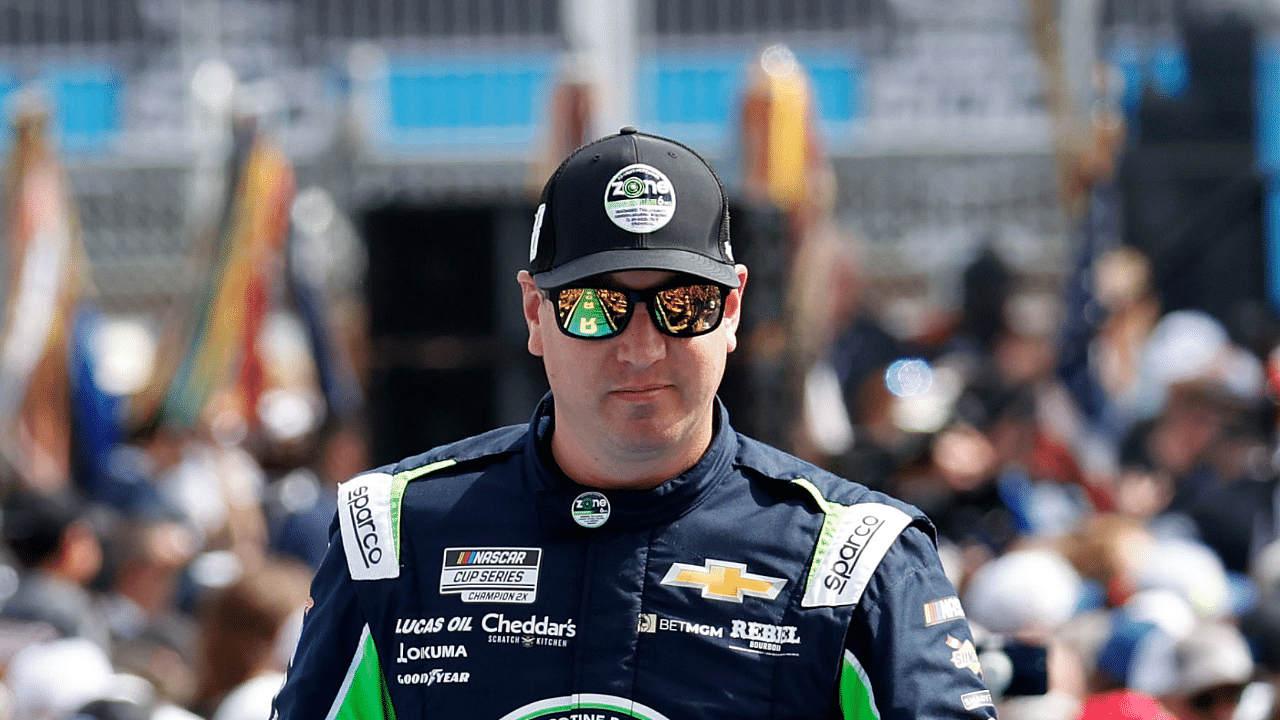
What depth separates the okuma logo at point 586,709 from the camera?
2227mm

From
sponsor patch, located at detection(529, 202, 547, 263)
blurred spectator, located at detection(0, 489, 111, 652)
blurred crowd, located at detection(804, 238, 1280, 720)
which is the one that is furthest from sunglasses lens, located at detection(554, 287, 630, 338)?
blurred spectator, located at detection(0, 489, 111, 652)

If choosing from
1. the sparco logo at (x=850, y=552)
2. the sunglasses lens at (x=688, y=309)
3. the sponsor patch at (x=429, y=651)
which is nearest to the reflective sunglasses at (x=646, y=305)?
the sunglasses lens at (x=688, y=309)

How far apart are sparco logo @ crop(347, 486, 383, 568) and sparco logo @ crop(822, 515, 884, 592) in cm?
58

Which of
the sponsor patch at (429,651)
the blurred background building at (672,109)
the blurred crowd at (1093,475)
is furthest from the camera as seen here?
the blurred background building at (672,109)

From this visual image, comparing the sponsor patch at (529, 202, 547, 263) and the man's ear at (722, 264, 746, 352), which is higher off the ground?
the sponsor patch at (529, 202, 547, 263)

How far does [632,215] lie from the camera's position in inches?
88.1

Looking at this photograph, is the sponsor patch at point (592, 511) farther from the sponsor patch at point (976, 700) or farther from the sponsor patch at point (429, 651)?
the sponsor patch at point (976, 700)

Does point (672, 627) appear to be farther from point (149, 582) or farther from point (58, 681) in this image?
point (149, 582)

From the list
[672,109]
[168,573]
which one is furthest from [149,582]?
[672,109]

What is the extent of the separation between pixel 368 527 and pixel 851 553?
63 cm

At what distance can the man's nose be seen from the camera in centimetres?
223

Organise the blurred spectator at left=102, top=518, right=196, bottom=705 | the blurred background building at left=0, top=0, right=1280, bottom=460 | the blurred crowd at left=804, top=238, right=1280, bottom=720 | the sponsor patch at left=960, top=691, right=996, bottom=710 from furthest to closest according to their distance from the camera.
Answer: the blurred background building at left=0, top=0, right=1280, bottom=460, the blurred spectator at left=102, top=518, right=196, bottom=705, the blurred crowd at left=804, top=238, right=1280, bottom=720, the sponsor patch at left=960, top=691, right=996, bottom=710

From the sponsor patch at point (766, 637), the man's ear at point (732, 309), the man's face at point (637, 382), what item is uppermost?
the man's ear at point (732, 309)

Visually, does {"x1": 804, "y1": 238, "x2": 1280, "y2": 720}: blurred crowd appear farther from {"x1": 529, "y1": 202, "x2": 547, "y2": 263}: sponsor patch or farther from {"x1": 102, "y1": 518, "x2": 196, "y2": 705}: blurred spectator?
{"x1": 102, "y1": 518, "x2": 196, "y2": 705}: blurred spectator
